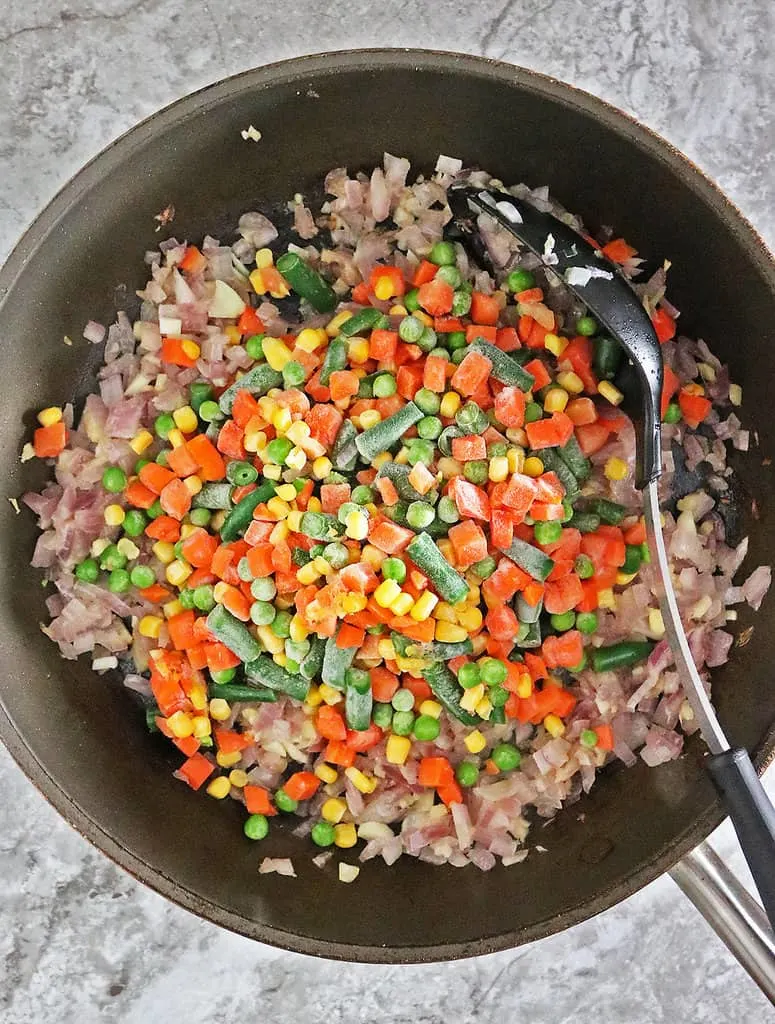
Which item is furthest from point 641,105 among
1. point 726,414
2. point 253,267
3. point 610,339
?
point 253,267

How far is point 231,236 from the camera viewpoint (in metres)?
3.34

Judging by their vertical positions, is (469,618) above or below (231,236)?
below

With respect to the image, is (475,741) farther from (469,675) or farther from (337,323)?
(337,323)

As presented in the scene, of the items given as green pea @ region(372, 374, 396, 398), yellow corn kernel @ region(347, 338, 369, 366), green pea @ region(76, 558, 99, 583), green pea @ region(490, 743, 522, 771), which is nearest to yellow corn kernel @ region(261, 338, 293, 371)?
yellow corn kernel @ region(347, 338, 369, 366)

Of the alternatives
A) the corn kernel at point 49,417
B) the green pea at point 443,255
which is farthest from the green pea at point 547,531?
the corn kernel at point 49,417

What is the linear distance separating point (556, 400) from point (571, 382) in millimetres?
98

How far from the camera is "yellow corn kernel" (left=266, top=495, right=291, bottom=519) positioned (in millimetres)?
3037

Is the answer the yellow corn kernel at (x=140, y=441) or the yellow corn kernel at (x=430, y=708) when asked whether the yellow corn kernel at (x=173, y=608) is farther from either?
the yellow corn kernel at (x=430, y=708)

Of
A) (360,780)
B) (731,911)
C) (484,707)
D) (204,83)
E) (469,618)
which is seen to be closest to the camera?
(731,911)

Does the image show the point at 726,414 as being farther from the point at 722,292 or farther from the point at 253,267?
the point at 253,267

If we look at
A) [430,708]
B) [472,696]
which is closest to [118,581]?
[430,708]

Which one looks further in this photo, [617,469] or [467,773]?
[467,773]

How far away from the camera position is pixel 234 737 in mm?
3215

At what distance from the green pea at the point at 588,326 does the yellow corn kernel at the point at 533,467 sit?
1.62 ft
